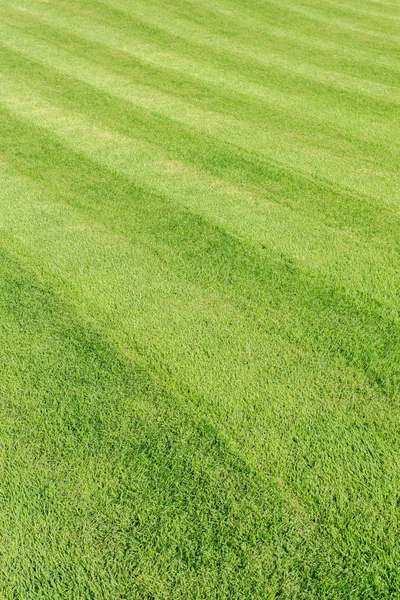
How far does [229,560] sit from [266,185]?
141 inches

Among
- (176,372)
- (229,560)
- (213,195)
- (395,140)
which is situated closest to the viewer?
(229,560)

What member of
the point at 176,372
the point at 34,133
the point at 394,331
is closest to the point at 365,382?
the point at 394,331

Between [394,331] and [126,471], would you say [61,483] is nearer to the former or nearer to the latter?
[126,471]

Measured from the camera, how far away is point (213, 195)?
194 inches

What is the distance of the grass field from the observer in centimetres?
232

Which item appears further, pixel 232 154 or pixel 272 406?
pixel 232 154

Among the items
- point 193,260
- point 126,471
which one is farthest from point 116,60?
point 126,471

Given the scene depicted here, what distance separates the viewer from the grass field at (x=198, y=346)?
2316 millimetres

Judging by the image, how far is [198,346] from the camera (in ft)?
11.0

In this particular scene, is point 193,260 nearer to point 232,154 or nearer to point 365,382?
point 365,382

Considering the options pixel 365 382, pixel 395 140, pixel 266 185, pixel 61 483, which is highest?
pixel 395 140

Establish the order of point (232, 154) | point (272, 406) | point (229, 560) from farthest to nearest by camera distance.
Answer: point (232, 154)
point (272, 406)
point (229, 560)

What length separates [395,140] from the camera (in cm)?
613

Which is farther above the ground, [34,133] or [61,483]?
[34,133]
